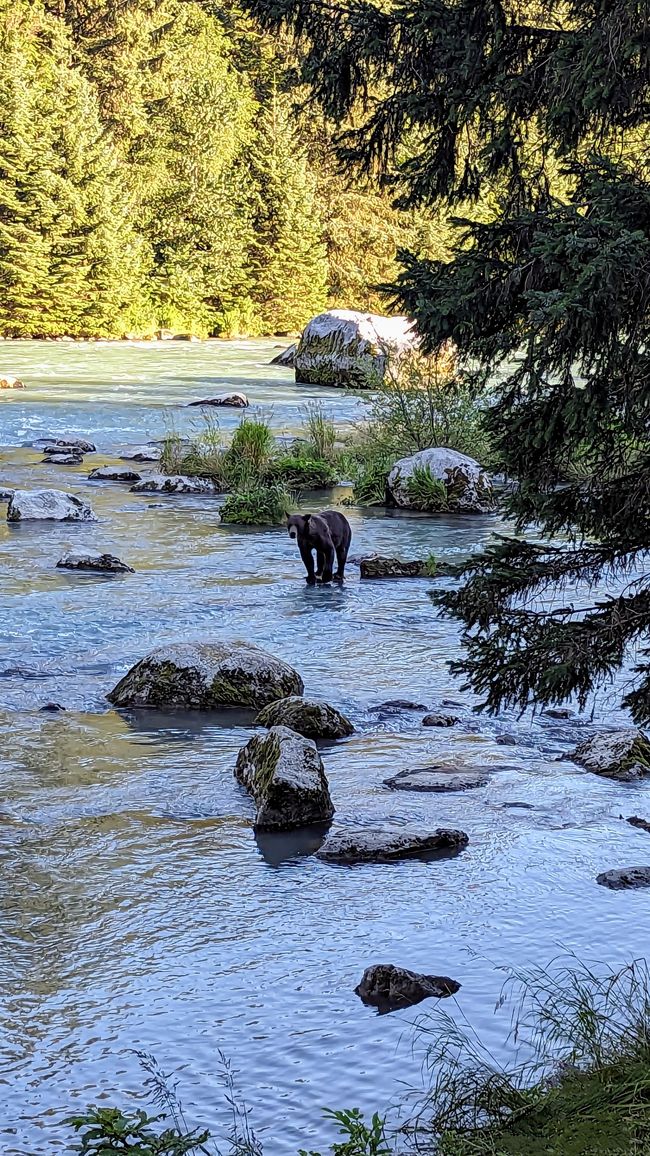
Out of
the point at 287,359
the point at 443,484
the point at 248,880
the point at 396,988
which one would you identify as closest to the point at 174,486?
the point at 443,484

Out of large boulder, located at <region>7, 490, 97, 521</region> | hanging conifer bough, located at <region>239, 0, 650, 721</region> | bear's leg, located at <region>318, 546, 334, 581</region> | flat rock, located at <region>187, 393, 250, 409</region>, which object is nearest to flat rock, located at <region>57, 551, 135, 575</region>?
bear's leg, located at <region>318, 546, 334, 581</region>

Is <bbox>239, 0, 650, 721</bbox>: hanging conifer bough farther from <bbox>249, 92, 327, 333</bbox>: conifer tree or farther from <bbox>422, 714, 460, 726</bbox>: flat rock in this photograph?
<bbox>249, 92, 327, 333</bbox>: conifer tree

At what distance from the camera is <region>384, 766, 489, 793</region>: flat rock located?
281 inches

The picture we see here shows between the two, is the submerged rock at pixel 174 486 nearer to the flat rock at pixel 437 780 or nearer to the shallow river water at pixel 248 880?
the shallow river water at pixel 248 880

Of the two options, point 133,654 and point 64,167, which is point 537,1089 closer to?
point 133,654

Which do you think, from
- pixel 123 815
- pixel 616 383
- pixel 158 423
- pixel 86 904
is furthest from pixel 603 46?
pixel 158 423

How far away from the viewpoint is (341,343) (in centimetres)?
3083

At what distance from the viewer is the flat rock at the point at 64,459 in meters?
20.6

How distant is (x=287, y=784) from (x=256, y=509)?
32.0 feet

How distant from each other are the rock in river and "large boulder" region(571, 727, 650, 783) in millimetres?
1371

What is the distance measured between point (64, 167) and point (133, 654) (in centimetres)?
3803

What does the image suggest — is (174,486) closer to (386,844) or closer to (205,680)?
(205,680)

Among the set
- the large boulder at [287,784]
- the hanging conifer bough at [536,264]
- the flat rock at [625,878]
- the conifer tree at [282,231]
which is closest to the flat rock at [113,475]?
the large boulder at [287,784]

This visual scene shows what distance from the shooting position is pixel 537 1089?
154 inches
